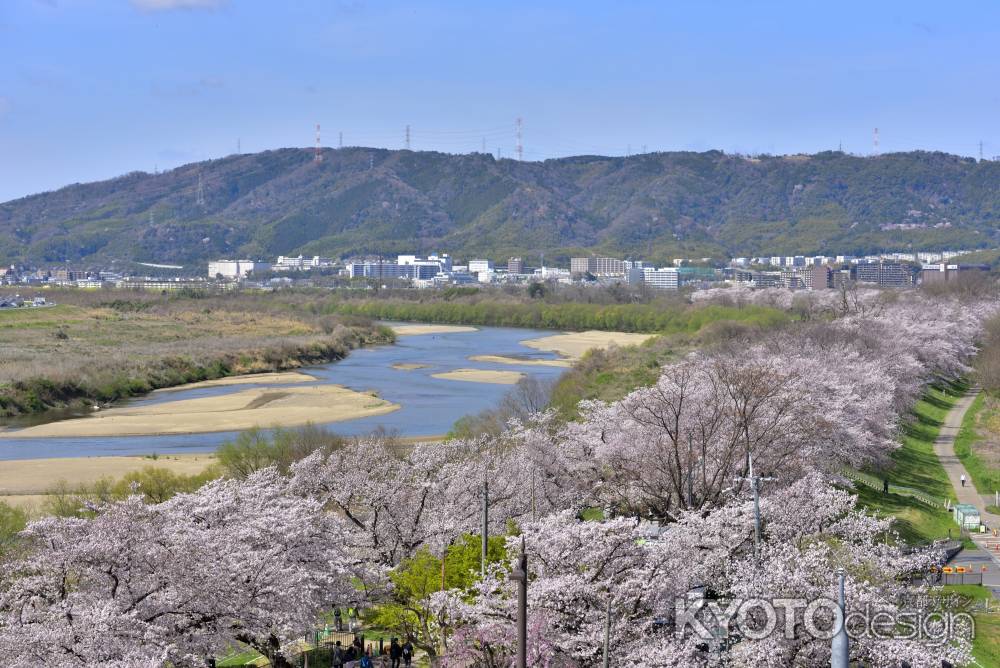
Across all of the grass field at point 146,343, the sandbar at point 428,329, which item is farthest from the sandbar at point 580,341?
the grass field at point 146,343

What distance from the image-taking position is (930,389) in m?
50.5

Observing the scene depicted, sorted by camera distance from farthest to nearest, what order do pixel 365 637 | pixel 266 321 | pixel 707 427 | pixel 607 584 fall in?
pixel 266 321 < pixel 707 427 < pixel 365 637 < pixel 607 584

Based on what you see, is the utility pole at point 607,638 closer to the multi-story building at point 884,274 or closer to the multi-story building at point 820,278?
the multi-story building at point 820,278

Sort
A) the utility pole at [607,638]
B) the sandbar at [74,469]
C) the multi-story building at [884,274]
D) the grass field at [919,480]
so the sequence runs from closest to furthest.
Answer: the utility pole at [607,638], the grass field at [919,480], the sandbar at [74,469], the multi-story building at [884,274]

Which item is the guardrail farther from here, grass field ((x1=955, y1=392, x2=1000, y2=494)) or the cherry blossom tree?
the cherry blossom tree

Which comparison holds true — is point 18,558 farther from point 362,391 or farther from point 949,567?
point 362,391

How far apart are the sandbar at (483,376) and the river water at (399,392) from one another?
0.97 m

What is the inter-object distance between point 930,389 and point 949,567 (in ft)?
104

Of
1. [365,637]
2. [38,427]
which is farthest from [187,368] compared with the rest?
[365,637]

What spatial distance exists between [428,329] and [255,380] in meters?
A: 48.0

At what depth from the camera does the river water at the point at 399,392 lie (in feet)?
132

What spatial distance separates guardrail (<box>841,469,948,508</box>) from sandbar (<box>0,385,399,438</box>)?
2054 centimetres

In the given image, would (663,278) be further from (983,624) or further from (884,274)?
(983,624)

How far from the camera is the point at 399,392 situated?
55781 millimetres
